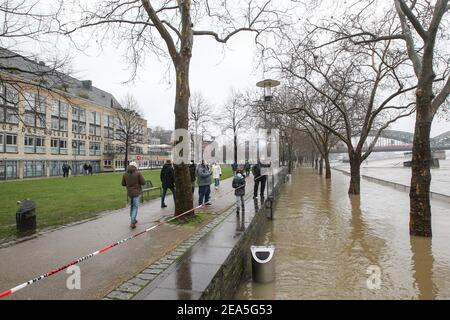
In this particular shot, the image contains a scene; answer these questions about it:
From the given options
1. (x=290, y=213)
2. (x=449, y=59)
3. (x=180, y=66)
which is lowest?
(x=290, y=213)

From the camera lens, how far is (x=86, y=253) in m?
6.42

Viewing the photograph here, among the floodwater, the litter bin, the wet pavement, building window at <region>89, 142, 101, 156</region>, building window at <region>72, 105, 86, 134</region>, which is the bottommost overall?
the floodwater

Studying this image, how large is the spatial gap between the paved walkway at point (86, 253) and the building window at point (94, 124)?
185 feet

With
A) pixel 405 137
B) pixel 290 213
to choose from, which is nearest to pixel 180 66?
pixel 290 213

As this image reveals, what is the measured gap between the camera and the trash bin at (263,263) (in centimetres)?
624

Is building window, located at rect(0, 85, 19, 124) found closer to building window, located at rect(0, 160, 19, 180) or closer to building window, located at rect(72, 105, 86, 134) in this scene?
building window, located at rect(0, 160, 19, 180)

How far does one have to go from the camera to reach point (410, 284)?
6312mm

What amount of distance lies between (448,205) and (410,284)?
11.9 metres

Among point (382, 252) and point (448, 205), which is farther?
point (448, 205)

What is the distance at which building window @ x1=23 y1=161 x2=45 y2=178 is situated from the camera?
43691 mm

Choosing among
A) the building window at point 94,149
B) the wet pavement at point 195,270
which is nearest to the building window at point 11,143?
the building window at point 94,149

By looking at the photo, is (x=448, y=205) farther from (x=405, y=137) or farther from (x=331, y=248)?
(x=405, y=137)

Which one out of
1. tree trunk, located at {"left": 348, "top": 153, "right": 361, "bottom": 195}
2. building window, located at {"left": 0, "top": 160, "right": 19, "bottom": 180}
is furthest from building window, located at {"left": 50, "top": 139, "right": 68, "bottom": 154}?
tree trunk, located at {"left": 348, "top": 153, "right": 361, "bottom": 195}

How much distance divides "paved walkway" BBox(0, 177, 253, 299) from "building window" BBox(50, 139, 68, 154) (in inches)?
1803
